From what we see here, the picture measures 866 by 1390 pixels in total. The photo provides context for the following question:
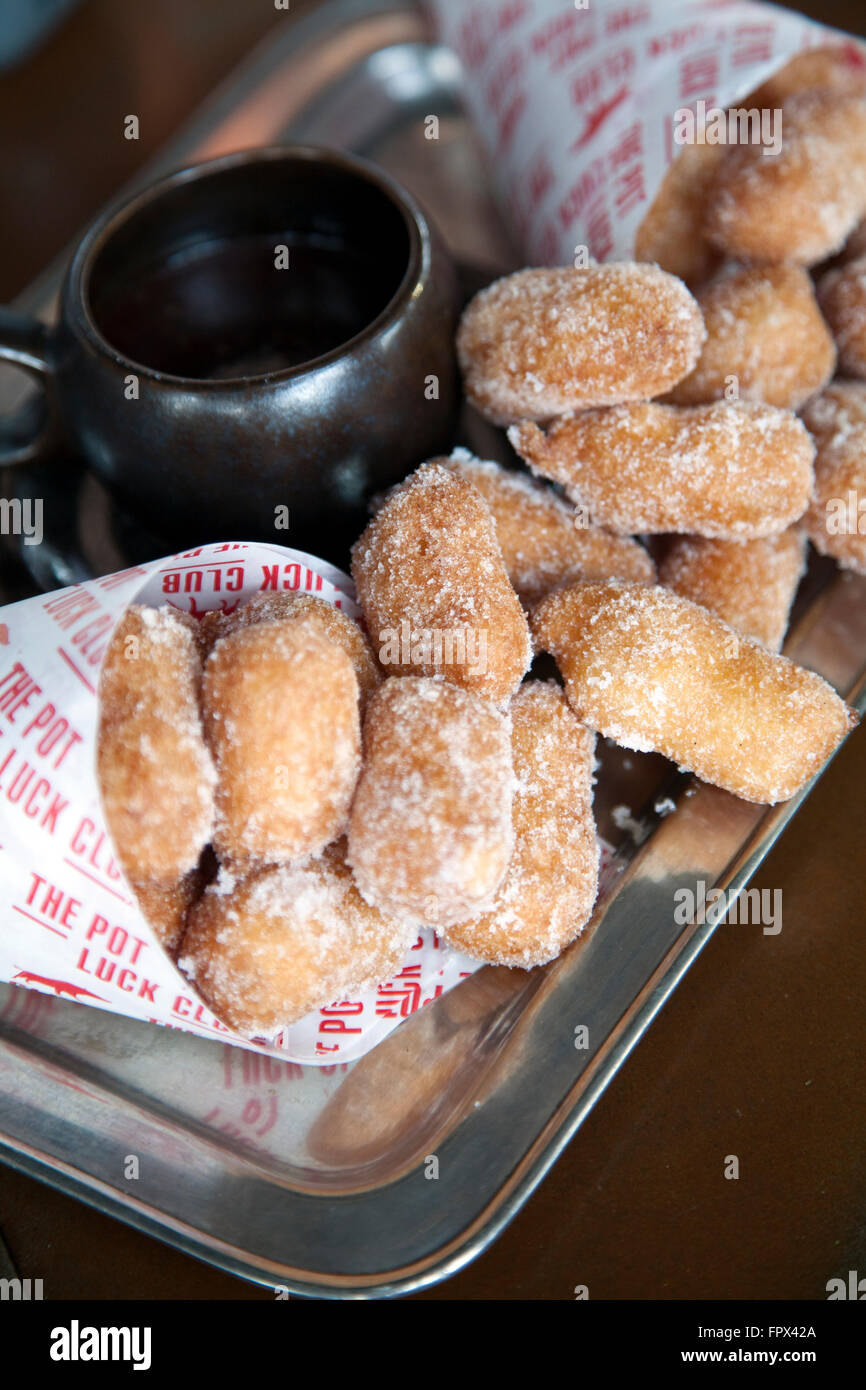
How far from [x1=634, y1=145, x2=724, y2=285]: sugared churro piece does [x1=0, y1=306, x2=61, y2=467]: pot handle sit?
0.46 metres

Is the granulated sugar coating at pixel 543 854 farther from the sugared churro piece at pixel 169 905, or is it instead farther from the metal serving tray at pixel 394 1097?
the sugared churro piece at pixel 169 905

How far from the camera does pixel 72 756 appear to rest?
1.91 ft

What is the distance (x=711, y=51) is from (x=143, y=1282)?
97cm

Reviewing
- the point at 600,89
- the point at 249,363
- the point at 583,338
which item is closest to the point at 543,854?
the point at 583,338

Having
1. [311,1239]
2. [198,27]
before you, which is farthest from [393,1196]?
[198,27]

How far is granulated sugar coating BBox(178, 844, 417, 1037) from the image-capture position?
60cm

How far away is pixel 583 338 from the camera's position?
73 centimetres

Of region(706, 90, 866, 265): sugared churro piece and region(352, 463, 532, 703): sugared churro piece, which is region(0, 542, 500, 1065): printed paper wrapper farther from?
region(706, 90, 866, 265): sugared churro piece

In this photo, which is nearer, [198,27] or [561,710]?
[561,710]

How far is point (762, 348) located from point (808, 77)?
32 cm

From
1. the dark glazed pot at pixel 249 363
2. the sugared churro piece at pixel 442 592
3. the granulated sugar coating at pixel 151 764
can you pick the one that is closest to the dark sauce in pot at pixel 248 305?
the dark glazed pot at pixel 249 363

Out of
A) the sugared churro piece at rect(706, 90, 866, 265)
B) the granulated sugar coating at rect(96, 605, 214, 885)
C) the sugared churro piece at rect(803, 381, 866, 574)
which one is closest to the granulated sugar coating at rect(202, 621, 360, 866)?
the granulated sugar coating at rect(96, 605, 214, 885)
